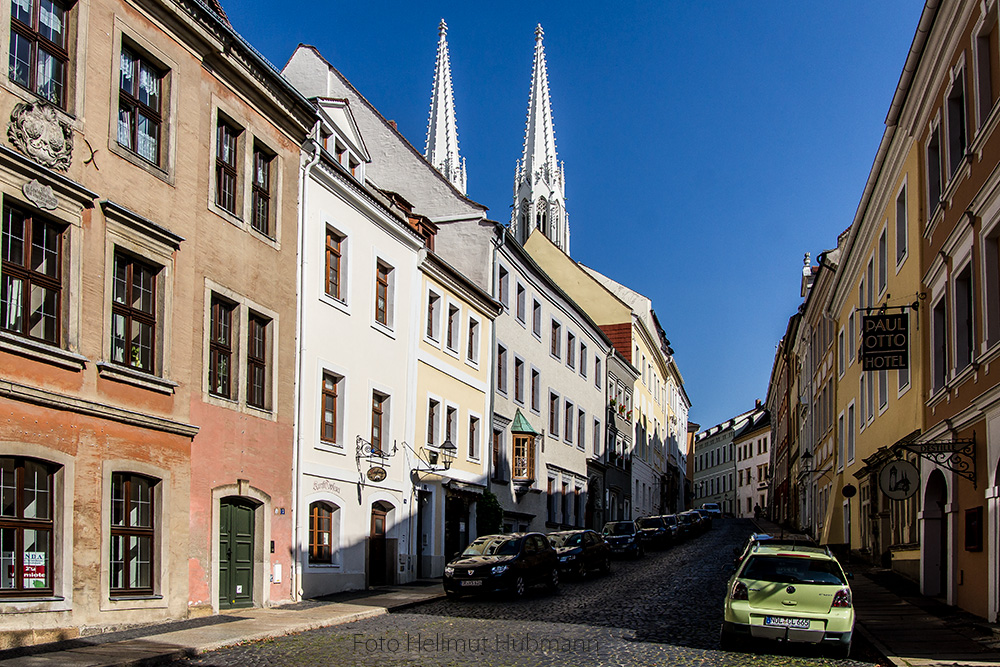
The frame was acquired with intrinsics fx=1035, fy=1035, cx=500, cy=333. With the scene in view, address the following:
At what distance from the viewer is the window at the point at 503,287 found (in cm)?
3725

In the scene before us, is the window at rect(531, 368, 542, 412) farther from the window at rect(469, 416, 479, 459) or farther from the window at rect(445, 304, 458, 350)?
the window at rect(445, 304, 458, 350)

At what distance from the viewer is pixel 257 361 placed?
21.1 m

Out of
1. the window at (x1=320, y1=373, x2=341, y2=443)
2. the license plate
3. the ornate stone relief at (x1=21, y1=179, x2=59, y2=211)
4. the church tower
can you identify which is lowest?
the license plate

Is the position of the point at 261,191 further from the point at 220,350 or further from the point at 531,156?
the point at 531,156

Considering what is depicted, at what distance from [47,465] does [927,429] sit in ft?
53.5

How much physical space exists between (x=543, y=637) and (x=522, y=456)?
71.1ft

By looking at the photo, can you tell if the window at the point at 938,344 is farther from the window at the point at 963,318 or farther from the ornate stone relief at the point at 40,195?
the ornate stone relief at the point at 40,195

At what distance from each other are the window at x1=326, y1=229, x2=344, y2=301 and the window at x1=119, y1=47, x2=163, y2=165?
21.3ft

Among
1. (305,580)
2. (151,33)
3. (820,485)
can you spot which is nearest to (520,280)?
(820,485)

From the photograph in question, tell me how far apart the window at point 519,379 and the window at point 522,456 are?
1.61m

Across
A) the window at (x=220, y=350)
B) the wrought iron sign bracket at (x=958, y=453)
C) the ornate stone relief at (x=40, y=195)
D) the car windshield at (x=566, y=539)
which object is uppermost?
the ornate stone relief at (x=40, y=195)

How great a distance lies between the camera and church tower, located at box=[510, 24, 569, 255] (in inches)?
4850

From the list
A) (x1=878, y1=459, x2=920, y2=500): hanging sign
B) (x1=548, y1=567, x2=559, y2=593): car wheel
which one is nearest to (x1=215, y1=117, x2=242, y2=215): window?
(x1=548, y1=567, x2=559, y2=593): car wheel

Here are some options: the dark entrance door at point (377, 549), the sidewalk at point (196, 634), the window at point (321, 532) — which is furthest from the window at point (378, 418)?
the sidewalk at point (196, 634)
